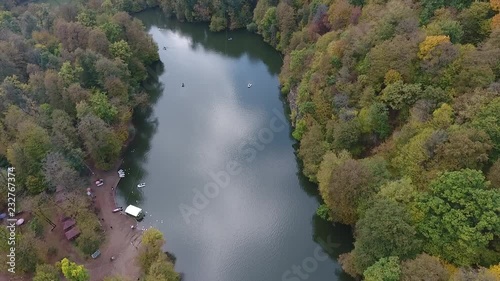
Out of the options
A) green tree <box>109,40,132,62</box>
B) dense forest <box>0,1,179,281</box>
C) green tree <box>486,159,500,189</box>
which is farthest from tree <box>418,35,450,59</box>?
green tree <box>109,40,132,62</box>

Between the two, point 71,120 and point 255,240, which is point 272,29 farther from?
point 255,240

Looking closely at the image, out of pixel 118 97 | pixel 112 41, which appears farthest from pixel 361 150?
pixel 112 41

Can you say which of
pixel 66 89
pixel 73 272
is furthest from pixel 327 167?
pixel 66 89

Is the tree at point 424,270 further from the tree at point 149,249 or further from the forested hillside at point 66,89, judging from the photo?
the forested hillside at point 66,89

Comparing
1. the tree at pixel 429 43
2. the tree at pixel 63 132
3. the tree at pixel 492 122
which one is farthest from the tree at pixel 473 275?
the tree at pixel 63 132

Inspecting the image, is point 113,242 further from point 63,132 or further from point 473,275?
point 473,275

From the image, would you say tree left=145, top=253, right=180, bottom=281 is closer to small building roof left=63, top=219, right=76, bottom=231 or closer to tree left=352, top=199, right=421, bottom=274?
small building roof left=63, top=219, right=76, bottom=231
